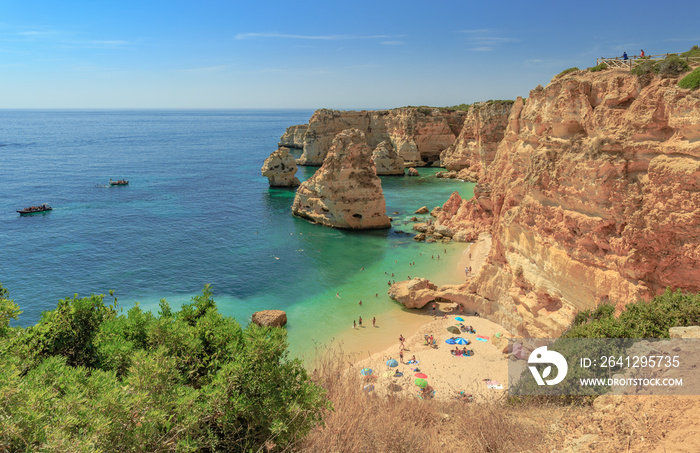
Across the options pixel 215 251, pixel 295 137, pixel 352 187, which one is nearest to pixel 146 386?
pixel 215 251

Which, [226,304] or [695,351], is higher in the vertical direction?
[695,351]

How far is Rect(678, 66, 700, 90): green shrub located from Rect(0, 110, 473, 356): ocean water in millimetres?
19647

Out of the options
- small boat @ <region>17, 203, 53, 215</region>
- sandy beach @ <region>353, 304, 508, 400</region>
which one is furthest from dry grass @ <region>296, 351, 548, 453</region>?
small boat @ <region>17, 203, 53, 215</region>

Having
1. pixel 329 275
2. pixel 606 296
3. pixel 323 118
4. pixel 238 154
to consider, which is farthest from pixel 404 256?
pixel 238 154

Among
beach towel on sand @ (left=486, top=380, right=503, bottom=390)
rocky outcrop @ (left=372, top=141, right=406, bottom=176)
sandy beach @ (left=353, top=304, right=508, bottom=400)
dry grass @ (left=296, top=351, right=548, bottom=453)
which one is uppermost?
rocky outcrop @ (left=372, top=141, right=406, bottom=176)

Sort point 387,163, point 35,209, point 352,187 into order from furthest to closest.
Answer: point 387,163
point 35,209
point 352,187

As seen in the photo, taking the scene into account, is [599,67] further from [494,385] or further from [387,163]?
[387,163]

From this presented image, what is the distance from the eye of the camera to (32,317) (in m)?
27.9

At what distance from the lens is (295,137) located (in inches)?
5064

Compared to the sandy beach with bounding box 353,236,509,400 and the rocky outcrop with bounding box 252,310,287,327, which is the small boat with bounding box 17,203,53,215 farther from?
the sandy beach with bounding box 353,236,509,400

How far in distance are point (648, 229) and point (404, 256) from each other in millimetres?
26060

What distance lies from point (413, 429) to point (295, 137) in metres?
124

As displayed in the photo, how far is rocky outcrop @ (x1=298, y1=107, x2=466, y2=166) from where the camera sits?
3679 inches

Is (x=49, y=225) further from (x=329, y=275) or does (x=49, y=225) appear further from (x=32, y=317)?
(x=329, y=275)
